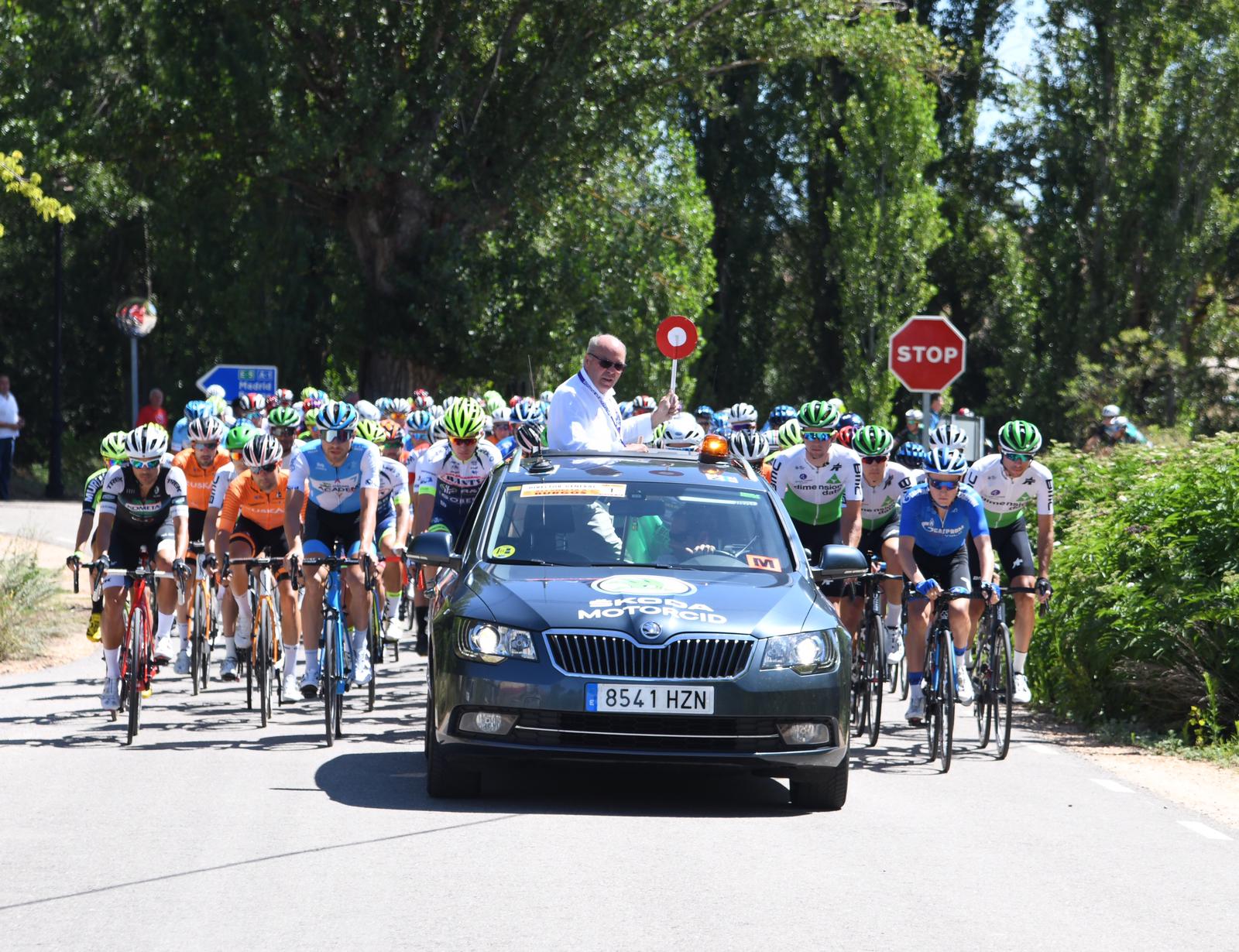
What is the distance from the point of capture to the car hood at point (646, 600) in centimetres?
852

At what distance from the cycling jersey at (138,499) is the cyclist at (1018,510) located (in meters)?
5.15

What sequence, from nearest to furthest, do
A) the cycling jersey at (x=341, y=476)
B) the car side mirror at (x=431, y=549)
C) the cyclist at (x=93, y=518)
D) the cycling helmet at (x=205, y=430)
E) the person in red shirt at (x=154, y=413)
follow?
the car side mirror at (x=431, y=549), the cyclist at (x=93, y=518), the cycling jersey at (x=341, y=476), the cycling helmet at (x=205, y=430), the person in red shirt at (x=154, y=413)

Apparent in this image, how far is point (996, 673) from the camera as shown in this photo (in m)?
11.4

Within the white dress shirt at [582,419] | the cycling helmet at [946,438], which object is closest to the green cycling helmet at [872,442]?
the cycling helmet at [946,438]

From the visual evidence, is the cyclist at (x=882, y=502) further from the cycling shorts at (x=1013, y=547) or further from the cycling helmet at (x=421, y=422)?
the cycling helmet at (x=421, y=422)

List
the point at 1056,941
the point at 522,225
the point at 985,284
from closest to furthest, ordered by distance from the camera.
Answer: the point at 1056,941, the point at 522,225, the point at 985,284

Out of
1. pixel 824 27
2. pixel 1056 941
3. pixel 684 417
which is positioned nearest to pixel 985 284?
pixel 824 27

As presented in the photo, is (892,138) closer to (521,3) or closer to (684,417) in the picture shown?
(521,3)

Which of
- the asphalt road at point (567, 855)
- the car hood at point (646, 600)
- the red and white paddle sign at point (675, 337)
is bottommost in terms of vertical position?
the asphalt road at point (567, 855)

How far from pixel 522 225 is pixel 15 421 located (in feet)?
31.7

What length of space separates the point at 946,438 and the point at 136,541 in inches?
205

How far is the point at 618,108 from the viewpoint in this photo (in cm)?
3170

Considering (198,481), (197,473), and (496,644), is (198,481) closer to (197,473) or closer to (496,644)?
(197,473)

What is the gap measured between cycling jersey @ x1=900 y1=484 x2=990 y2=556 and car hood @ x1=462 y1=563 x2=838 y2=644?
8.62 ft
